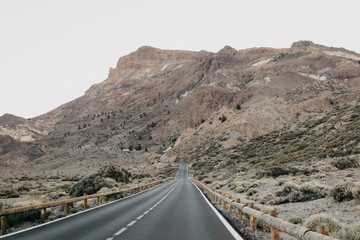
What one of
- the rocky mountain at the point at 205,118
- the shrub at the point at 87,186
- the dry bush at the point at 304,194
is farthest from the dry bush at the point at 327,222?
the rocky mountain at the point at 205,118

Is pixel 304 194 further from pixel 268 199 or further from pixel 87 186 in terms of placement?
pixel 87 186

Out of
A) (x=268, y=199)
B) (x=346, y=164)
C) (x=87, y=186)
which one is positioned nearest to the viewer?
(x=268, y=199)

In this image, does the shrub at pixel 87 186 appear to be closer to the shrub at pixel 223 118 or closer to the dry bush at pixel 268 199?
the dry bush at pixel 268 199

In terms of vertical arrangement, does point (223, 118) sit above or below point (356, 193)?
above

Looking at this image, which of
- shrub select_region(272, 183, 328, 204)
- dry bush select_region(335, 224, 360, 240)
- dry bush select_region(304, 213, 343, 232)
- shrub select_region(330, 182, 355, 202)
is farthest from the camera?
shrub select_region(272, 183, 328, 204)

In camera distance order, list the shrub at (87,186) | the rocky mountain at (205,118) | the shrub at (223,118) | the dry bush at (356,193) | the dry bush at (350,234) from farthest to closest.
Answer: the shrub at (223,118)
the rocky mountain at (205,118)
the shrub at (87,186)
the dry bush at (356,193)
the dry bush at (350,234)

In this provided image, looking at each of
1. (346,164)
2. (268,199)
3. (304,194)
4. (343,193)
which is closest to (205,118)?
(346,164)

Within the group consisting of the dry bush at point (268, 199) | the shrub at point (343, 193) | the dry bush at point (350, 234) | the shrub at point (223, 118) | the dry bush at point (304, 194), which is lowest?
the dry bush at point (268, 199)

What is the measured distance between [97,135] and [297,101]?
110 metres

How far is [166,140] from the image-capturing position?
146m

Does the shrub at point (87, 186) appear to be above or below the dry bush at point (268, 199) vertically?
above

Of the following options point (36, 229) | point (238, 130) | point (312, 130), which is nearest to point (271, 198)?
point (36, 229)

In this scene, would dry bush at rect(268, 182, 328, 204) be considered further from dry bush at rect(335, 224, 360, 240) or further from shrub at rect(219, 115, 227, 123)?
shrub at rect(219, 115, 227, 123)

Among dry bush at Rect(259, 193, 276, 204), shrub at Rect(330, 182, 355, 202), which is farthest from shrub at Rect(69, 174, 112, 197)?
shrub at Rect(330, 182, 355, 202)
